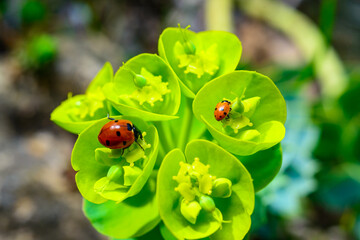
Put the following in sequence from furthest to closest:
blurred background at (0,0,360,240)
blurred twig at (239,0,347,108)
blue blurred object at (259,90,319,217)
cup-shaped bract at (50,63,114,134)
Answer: blurred twig at (239,0,347,108) < blurred background at (0,0,360,240) < blue blurred object at (259,90,319,217) < cup-shaped bract at (50,63,114,134)

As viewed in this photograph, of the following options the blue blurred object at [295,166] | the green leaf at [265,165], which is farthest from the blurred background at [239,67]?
the green leaf at [265,165]

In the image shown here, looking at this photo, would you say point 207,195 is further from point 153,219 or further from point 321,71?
point 321,71

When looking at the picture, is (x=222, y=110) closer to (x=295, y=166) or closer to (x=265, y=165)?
(x=265, y=165)

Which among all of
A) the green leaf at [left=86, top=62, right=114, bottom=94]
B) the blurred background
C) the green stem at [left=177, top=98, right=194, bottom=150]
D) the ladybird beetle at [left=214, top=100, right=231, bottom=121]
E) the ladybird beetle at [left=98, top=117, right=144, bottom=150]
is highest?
the ladybird beetle at [left=214, top=100, right=231, bottom=121]

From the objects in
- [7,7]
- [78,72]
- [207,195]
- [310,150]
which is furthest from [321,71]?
[7,7]

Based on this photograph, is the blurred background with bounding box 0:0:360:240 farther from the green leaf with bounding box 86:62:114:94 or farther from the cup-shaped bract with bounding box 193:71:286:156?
the green leaf with bounding box 86:62:114:94

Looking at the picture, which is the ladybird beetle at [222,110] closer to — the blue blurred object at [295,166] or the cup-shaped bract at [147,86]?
the cup-shaped bract at [147,86]

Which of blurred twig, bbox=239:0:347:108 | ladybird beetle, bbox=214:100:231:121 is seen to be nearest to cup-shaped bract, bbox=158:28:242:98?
ladybird beetle, bbox=214:100:231:121
